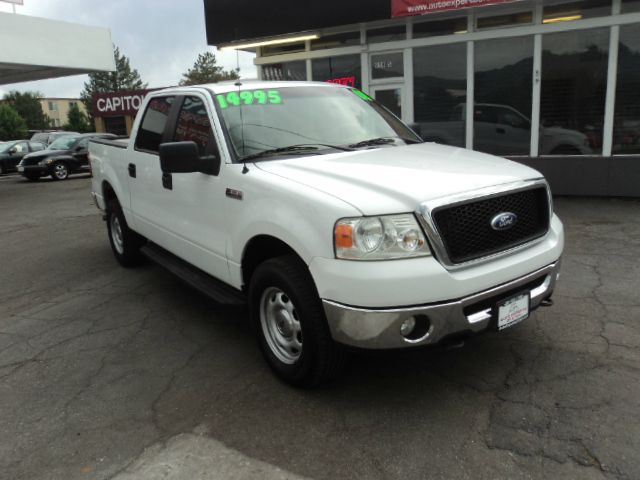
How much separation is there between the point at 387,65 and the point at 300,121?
26.5ft

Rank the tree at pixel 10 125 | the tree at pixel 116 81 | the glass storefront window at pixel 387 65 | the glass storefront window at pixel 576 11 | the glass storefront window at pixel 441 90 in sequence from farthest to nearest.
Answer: the tree at pixel 116 81 → the tree at pixel 10 125 → the glass storefront window at pixel 387 65 → the glass storefront window at pixel 441 90 → the glass storefront window at pixel 576 11

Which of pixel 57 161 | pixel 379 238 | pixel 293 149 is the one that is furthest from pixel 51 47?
pixel 379 238

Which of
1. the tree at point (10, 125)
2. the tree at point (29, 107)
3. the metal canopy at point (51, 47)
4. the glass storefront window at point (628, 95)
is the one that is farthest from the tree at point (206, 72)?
the glass storefront window at point (628, 95)

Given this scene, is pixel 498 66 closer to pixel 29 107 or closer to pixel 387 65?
pixel 387 65

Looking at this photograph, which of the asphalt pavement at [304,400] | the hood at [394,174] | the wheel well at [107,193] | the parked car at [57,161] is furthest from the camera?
the parked car at [57,161]

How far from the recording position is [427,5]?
9836 mm

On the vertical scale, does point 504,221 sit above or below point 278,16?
below

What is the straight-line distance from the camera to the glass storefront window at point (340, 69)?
38.7 feet

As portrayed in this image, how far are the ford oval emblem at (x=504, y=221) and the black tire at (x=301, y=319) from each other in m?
1.11

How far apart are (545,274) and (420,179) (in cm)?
104

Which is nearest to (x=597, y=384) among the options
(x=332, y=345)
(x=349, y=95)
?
(x=332, y=345)

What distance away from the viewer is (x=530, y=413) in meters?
3.03

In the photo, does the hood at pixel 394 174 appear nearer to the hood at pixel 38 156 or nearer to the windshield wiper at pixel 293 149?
the windshield wiper at pixel 293 149

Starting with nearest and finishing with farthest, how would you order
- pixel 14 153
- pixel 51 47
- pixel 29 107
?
1. pixel 51 47
2. pixel 14 153
3. pixel 29 107
